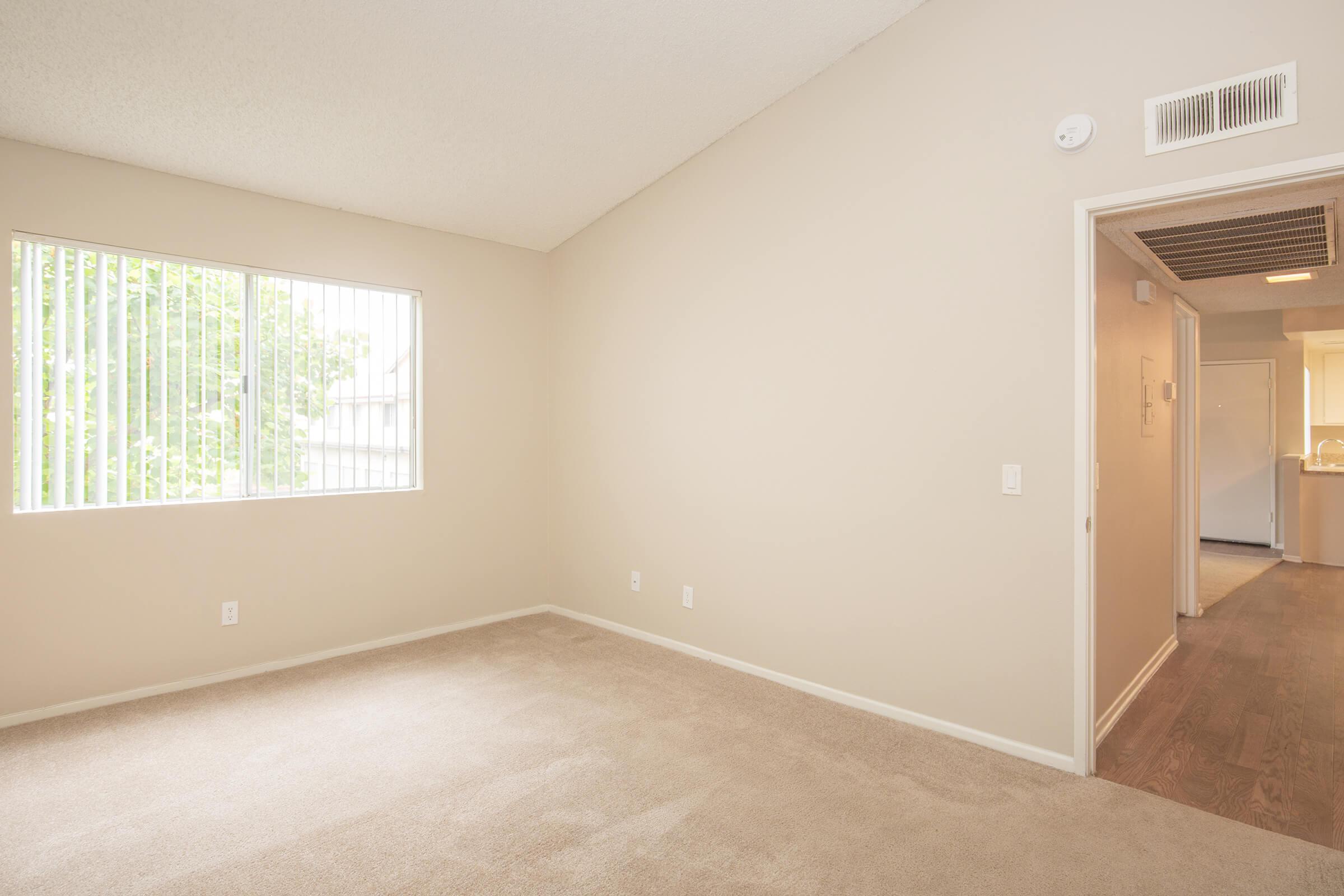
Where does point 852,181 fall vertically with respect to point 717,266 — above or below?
above

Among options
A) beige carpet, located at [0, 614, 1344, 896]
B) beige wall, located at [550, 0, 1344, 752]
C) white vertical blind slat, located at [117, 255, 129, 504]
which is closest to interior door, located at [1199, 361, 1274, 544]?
beige wall, located at [550, 0, 1344, 752]

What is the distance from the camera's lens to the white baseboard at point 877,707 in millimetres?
2676

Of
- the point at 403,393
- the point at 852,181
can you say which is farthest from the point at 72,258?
the point at 852,181

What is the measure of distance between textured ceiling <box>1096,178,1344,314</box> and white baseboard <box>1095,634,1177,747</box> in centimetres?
199

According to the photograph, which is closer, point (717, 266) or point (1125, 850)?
point (1125, 850)

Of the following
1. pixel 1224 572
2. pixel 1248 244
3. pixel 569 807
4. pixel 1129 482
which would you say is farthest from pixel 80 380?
pixel 1224 572

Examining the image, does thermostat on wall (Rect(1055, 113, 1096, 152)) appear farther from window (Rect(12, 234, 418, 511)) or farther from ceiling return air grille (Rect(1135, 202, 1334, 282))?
window (Rect(12, 234, 418, 511))

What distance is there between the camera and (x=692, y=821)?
2.28 metres

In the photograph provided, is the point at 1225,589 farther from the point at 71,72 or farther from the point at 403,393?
the point at 71,72

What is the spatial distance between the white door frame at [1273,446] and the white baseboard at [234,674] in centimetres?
766

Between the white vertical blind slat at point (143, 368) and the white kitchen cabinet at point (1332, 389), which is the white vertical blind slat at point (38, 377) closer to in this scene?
the white vertical blind slat at point (143, 368)

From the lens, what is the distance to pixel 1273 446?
728 centimetres

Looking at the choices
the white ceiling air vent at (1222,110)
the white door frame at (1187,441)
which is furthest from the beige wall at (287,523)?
the white door frame at (1187,441)

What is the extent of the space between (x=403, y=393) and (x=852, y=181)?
2839mm
